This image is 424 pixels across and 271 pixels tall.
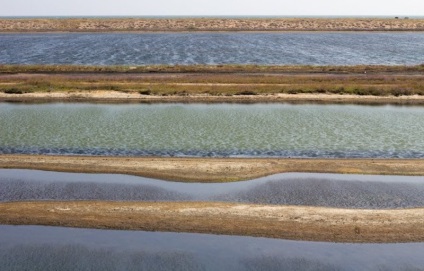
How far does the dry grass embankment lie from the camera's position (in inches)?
2175

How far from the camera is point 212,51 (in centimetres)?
9838

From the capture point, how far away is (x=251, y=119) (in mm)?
44531

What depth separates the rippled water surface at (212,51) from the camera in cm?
8562

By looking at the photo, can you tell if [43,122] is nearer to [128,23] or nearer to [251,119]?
[251,119]

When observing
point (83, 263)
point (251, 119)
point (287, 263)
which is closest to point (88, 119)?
point (251, 119)

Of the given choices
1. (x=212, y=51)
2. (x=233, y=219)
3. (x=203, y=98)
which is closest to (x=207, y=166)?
(x=233, y=219)

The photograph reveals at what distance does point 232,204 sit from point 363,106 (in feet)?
106

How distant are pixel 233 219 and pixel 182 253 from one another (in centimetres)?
381

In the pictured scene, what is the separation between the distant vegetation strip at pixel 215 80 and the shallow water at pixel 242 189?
27691 mm

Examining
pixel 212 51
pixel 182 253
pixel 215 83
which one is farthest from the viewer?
pixel 212 51

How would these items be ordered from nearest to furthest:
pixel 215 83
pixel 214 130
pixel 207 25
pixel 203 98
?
1. pixel 214 130
2. pixel 203 98
3. pixel 215 83
4. pixel 207 25

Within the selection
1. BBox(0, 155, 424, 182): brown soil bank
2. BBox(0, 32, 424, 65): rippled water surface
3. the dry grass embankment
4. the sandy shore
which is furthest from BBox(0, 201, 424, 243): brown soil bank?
BBox(0, 32, 424, 65): rippled water surface

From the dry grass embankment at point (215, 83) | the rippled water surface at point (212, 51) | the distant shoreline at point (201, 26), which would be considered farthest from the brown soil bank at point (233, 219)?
the distant shoreline at point (201, 26)

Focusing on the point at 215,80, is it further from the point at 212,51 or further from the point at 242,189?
the point at 212,51
